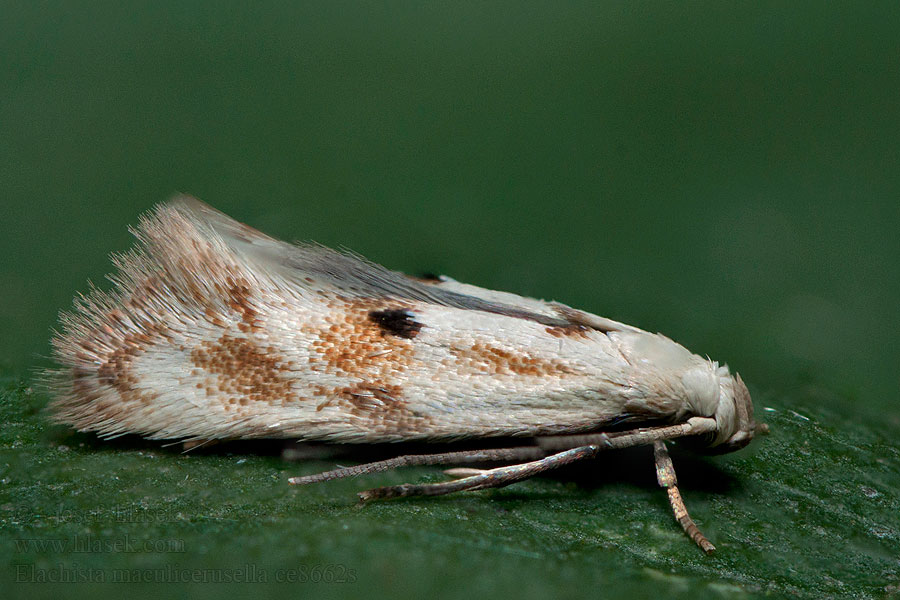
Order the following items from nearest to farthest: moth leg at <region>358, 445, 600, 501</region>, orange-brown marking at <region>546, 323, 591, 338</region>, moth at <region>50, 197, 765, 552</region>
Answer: moth leg at <region>358, 445, 600, 501</region>, moth at <region>50, 197, 765, 552</region>, orange-brown marking at <region>546, 323, 591, 338</region>

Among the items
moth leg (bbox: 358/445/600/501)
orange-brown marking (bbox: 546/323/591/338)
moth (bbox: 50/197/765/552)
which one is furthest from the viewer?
orange-brown marking (bbox: 546/323/591/338)

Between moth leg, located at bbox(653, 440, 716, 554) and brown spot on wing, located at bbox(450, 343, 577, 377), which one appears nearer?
moth leg, located at bbox(653, 440, 716, 554)

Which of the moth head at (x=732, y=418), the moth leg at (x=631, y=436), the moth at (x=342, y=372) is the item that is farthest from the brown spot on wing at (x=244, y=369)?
the moth head at (x=732, y=418)

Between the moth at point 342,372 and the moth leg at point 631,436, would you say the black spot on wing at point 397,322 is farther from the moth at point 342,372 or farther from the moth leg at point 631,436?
the moth leg at point 631,436

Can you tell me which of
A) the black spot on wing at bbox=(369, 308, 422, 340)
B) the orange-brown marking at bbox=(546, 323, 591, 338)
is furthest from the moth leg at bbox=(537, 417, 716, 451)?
the black spot on wing at bbox=(369, 308, 422, 340)

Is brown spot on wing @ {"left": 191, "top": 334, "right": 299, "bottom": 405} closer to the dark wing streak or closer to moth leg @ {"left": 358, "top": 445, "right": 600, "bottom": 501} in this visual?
the dark wing streak

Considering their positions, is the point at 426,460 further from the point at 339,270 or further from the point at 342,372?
the point at 339,270

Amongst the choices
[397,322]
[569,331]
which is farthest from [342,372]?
[569,331]
